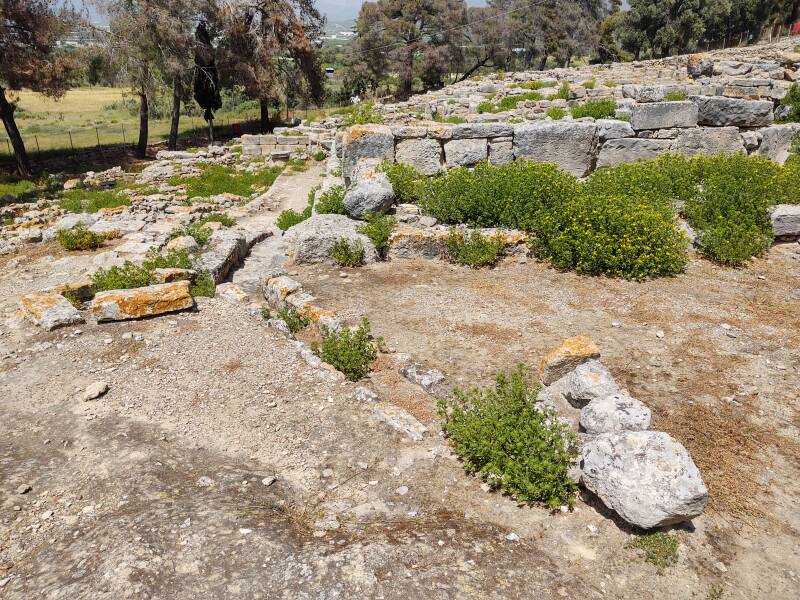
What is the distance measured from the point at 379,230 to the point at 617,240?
4.07 meters

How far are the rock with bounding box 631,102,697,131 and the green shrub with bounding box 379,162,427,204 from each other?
511cm

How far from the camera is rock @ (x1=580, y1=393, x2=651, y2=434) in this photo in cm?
483

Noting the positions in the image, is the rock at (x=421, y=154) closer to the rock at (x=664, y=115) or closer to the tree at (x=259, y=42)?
the rock at (x=664, y=115)

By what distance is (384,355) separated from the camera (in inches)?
277

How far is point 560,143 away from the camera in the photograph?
12.2 m

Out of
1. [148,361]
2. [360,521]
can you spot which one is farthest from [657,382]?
[148,361]

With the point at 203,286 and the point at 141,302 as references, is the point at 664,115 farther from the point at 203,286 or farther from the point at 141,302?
the point at 141,302

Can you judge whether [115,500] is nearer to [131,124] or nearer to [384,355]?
[384,355]

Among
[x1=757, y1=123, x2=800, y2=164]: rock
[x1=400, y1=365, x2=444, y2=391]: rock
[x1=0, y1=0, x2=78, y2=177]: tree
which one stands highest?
[x1=0, y1=0, x2=78, y2=177]: tree

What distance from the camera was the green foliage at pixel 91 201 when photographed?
677 inches

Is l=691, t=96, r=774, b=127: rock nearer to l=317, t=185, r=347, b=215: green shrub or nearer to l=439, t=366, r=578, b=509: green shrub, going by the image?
l=317, t=185, r=347, b=215: green shrub

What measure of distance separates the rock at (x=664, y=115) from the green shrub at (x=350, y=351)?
898 cm

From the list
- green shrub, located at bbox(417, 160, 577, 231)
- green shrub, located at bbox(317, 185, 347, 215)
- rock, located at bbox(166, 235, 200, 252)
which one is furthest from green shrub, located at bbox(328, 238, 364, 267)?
rock, located at bbox(166, 235, 200, 252)

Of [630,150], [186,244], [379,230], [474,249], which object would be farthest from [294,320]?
[630,150]
